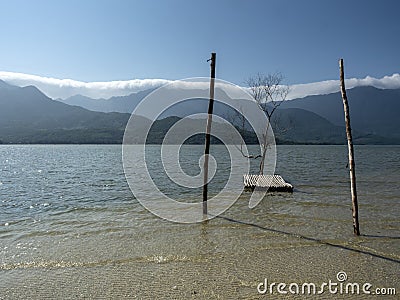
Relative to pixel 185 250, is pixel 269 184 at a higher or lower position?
higher

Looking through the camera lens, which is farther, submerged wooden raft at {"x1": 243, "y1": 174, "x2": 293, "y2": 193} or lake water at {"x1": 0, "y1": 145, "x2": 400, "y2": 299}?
submerged wooden raft at {"x1": 243, "y1": 174, "x2": 293, "y2": 193}

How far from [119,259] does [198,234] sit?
387 centimetres

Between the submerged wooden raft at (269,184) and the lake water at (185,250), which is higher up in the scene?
the submerged wooden raft at (269,184)

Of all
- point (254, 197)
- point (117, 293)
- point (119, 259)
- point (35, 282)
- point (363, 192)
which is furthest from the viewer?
point (363, 192)

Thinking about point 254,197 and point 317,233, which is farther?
point 254,197

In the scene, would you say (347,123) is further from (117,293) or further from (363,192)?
(363,192)

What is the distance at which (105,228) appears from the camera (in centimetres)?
1384

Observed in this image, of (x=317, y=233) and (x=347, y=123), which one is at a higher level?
(x=347, y=123)

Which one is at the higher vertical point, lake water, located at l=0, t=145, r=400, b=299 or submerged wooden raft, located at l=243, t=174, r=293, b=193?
submerged wooden raft, located at l=243, t=174, r=293, b=193

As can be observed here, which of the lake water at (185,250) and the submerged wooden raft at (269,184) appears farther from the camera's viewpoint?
the submerged wooden raft at (269,184)

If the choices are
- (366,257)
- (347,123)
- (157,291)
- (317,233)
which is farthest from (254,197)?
(157,291)

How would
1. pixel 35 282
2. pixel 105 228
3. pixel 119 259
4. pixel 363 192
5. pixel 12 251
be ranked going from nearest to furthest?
pixel 35 282 → pixel 119 259 → pixel 12 251 → pixel 105 228 → pixel 363 192

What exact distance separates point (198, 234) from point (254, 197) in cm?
1006

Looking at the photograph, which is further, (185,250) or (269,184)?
(269,184)
